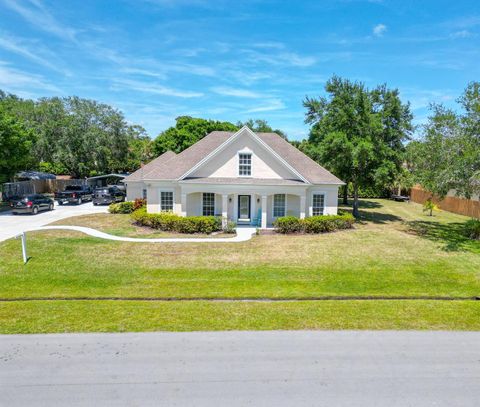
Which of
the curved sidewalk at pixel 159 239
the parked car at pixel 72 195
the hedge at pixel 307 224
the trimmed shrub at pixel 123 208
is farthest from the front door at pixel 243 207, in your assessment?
the parked car at pixel 72 195

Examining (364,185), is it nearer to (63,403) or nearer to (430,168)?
(430,168)

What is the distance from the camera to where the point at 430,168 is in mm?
20344

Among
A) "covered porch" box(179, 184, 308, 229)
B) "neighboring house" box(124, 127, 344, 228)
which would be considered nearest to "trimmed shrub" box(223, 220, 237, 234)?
"neighboring house" box(124, 127, 344, 228)

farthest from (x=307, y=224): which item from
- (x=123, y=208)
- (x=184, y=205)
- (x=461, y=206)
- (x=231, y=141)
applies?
(x=461, y=206)

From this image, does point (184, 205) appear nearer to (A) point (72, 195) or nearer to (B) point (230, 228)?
(B) point (230, 228)

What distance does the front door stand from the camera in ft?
79.5

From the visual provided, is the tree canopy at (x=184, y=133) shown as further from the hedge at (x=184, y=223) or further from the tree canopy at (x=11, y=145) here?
the hedge at (x=184, y=223)

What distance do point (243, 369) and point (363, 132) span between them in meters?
22.5

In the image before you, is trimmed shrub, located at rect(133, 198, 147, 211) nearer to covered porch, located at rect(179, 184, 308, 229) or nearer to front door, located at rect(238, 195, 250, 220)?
covered porch, located at rect(179, 184, 308, 229)

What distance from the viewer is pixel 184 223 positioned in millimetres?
21344

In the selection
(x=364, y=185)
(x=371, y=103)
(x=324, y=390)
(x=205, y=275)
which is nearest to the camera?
(x=324, y=390)

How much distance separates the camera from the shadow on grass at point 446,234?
62.4ft

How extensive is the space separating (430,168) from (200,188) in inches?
550

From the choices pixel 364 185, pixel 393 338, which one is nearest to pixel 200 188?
pixel 364 185
